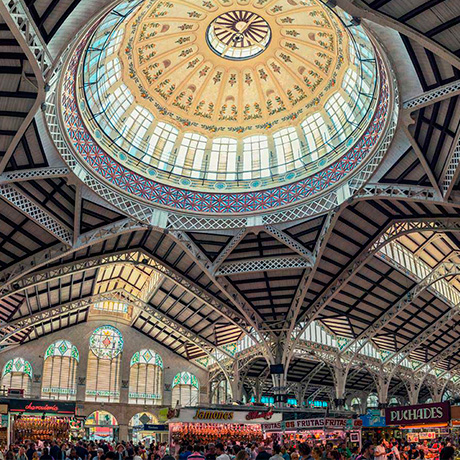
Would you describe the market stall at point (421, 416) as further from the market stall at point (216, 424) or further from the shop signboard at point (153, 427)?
the shop signboard at point (153, 427)

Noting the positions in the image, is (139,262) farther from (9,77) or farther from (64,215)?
(9,77)

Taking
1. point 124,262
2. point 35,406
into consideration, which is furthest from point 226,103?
point 35,406

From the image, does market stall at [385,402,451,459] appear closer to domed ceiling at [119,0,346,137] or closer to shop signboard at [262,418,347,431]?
shop signboard at [262,418,347,431]

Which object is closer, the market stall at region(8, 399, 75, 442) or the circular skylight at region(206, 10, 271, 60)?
the circular skylight at region(206, 10, 271, 60)

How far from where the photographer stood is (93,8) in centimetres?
1788

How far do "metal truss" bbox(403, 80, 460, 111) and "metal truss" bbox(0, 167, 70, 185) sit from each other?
16906 millimetres

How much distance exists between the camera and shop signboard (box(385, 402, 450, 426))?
66.2 feet

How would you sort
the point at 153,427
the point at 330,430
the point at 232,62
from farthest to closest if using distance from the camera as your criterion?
the point at 153,427
the point at 232,62
the point at 330,430

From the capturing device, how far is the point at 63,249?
3109cm

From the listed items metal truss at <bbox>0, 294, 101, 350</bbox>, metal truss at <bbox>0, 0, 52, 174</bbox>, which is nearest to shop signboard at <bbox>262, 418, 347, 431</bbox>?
metal truss at <bbox>0, 0, 52, 174</bbox>

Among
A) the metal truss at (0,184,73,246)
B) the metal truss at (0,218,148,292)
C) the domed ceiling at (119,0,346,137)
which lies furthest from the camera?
the domed ceiling at (119,0,346,137)

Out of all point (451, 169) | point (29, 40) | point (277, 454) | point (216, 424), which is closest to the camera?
point (277, 454)

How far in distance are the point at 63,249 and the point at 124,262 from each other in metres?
6.37

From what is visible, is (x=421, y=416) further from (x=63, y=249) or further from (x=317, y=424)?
(x=63, y=249)
